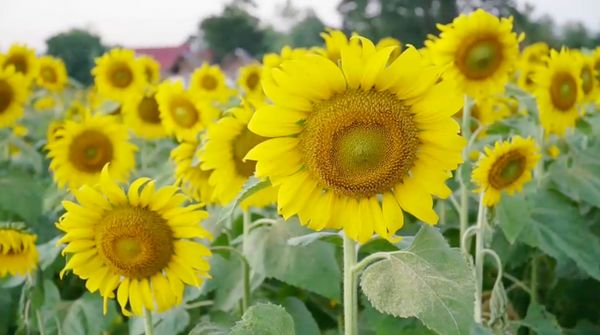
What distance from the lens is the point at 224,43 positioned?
125ft

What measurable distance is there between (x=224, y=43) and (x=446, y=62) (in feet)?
119

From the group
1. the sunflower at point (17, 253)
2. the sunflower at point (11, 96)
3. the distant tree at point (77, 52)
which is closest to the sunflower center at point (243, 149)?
the sunflower at point (17, 253)

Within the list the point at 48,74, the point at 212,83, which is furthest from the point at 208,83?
the point at 48,74

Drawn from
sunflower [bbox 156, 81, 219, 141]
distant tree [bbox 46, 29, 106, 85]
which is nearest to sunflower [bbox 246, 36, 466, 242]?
sunflower [bbox 156, 81, 219, 141]

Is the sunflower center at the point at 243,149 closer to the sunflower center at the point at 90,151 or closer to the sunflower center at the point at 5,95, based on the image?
the sunflower center at the point at 90,151

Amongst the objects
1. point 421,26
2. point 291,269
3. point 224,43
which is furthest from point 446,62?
point 224,43

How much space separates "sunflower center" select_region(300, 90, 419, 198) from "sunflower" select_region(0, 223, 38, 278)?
93cm

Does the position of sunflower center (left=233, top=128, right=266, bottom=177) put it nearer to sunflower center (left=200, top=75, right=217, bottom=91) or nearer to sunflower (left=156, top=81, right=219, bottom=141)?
sunflower (left=156, top=81, right=219, bottom=141)

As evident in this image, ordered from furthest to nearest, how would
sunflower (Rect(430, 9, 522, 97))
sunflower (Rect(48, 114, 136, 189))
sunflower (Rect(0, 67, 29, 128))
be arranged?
sunflower (Rect(0, 67, 29, 128)) → sunflower (Rect(48, 114, 136, 189)) → sunflower (Rect(430, 9, 522, 97))

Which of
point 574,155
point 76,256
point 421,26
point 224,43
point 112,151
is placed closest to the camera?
point 76,256

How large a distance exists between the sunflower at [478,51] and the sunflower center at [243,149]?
0.79m

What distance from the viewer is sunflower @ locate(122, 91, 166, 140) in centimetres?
366

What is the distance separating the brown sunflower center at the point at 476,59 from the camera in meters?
2.42

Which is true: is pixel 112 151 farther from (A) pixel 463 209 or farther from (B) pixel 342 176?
(B) pixel 342 176
